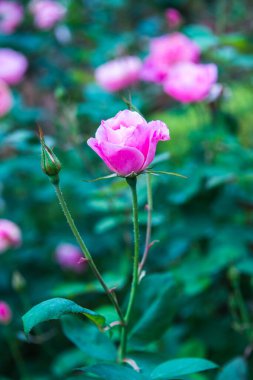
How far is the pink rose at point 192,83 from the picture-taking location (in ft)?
4.22

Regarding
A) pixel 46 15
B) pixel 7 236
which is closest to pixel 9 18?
pixel 46 15

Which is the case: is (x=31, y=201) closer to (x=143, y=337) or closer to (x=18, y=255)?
(x=18, y=255)

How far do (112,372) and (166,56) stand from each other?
45.8 inches

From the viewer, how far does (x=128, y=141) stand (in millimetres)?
583

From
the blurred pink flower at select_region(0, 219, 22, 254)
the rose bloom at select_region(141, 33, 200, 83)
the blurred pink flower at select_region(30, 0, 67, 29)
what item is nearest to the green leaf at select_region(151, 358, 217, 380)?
the blurred pink flower at select_region(0, 219, 22, 254)

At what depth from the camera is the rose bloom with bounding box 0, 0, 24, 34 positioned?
6.94 ft

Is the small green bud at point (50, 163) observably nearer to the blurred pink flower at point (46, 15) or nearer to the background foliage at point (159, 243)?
the background foliage at point (159, 243)

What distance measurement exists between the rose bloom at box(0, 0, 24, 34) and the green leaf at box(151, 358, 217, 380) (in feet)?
5.70

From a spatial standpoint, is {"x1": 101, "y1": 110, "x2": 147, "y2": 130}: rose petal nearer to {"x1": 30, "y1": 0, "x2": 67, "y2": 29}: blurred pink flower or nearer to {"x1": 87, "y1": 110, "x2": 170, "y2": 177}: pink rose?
{"x1": 87, "y1": 110, "x2": 170, "y2": 177}: pink rose

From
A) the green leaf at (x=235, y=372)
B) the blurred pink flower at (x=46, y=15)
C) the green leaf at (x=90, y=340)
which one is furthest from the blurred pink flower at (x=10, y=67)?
the green leaf at (x=235, y=372)

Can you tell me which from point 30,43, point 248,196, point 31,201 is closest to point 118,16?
point 30,43

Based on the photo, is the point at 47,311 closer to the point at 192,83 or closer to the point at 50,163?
the point at 50,163

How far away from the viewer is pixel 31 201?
69.1 inches

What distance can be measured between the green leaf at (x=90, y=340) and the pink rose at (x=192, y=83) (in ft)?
2.30
